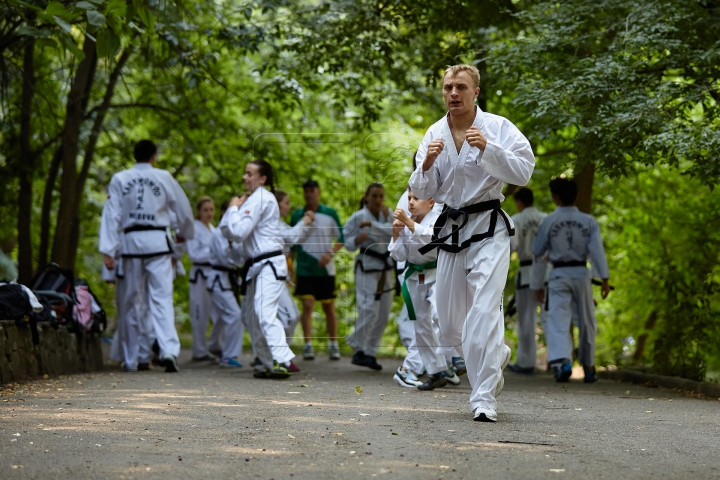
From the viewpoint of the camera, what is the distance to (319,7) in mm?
14031

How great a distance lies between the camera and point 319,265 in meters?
13.9

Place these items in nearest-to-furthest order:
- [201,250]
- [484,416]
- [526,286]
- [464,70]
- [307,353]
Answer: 1. [484,416]
2. [464,70]
3. [526,286]
4. [201,250]
5. [307,353]

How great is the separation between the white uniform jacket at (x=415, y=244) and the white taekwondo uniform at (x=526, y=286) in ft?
10.4

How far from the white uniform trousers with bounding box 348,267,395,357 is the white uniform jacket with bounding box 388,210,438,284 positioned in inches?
89.3

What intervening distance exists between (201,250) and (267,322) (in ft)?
11.6

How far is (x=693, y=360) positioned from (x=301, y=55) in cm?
663

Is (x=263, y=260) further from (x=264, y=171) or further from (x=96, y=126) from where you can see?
(x=96, y=126)

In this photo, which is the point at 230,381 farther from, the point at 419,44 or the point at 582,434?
the point at 419,44

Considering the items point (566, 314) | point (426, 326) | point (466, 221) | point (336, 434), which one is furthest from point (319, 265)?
point (336, 434)

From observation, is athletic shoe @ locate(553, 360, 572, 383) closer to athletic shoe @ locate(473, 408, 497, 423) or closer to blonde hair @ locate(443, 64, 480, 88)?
athletic shoe @ locate(473, 408, 497, 423)

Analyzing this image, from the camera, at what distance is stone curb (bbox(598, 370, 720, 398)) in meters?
9.88

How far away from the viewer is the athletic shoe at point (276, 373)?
10.4 m

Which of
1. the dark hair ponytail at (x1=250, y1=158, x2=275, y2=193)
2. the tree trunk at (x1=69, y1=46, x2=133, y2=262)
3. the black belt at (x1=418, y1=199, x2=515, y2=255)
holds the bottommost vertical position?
the black belt at (x1=418, y1=199, x2=515, y2=255)

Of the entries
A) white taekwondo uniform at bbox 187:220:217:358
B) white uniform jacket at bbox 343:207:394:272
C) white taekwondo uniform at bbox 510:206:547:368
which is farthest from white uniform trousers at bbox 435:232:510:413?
white taekwondo uniform at bbox 187:220:217:358
